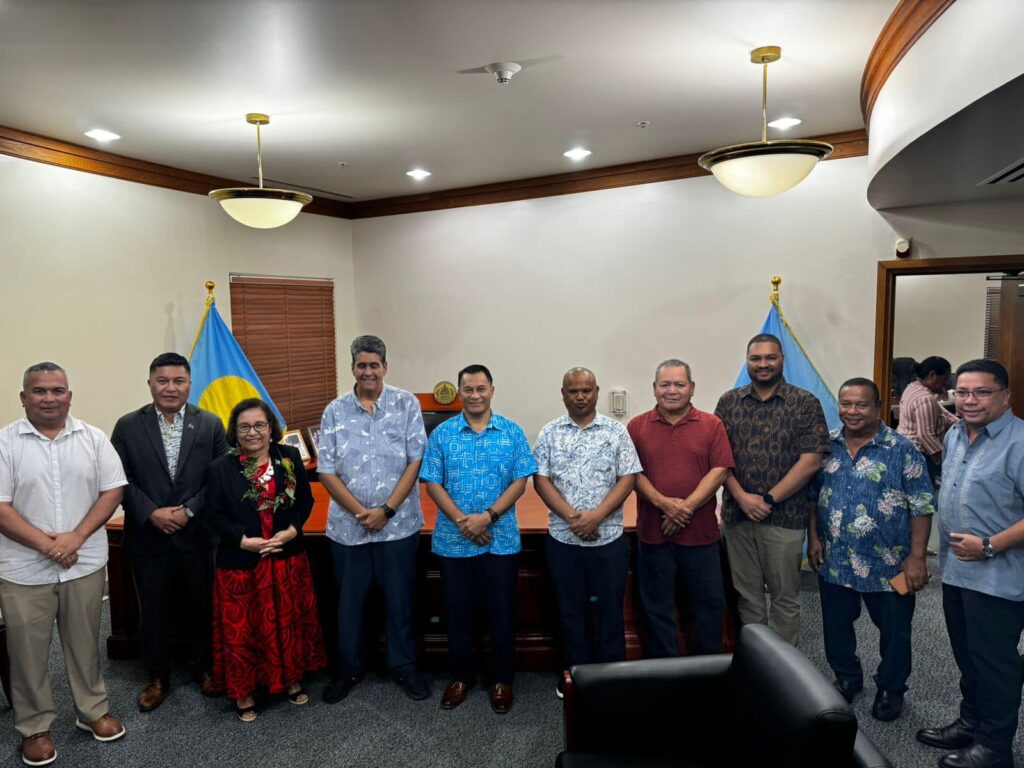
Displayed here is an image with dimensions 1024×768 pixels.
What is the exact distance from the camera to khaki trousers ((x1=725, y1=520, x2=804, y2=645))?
9.80 ft

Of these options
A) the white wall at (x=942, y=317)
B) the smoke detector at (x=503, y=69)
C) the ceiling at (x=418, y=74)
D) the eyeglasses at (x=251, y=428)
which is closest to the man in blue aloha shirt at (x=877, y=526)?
the ceiling at (x=418, y=74)

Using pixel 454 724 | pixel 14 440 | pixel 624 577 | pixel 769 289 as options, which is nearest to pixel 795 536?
pixel 624 577

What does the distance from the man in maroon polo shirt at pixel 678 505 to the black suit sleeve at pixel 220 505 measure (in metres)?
1.71

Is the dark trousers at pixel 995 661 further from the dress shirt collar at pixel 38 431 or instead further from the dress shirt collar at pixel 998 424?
the dress shirt collar at pixel 38 431

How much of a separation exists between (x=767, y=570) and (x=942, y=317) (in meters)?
5.50

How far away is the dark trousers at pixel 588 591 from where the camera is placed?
2.91 metres

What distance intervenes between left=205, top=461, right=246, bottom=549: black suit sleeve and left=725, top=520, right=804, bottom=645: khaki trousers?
Result: 7.02ft

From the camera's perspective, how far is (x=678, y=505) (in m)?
2.85

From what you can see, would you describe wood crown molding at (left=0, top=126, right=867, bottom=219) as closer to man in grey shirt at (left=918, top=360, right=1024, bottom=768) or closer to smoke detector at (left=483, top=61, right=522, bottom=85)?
smoke detector at (left=483, top=61, right=522, bottom=85)

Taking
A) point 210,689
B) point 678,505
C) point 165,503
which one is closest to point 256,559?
point 165,503

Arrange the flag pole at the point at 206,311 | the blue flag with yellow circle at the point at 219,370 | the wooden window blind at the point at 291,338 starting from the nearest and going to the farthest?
the blue flag with yellow circle at the point at 219,370 → the flag pole at the point at 206,311 → the wooden window blind at the point at 291,338

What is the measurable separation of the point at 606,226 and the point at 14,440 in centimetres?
406

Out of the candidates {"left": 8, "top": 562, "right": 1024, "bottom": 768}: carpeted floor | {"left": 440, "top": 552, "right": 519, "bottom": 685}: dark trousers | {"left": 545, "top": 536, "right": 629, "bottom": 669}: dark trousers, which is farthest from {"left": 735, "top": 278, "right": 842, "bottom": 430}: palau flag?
{"left": 440, "top": 552, "right": 519, "bottom": 685}: dark trousers

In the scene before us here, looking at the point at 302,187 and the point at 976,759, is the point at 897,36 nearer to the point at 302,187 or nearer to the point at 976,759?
the point at 976,759
